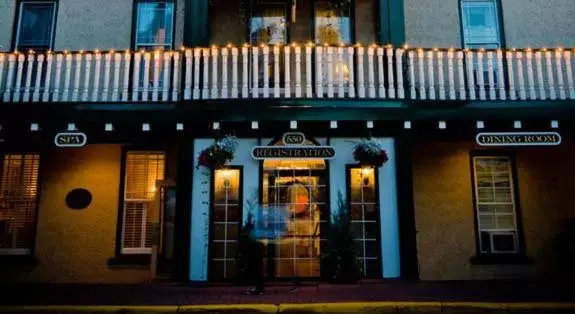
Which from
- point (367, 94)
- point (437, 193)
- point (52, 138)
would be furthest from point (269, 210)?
point (52, 138)

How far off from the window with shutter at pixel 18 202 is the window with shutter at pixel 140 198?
222cm

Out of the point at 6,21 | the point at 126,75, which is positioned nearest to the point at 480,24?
the point at 126,75

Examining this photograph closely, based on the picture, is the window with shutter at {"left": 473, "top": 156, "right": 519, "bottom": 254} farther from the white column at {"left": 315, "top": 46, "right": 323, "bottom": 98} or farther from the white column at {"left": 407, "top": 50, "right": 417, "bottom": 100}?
the white column at {"left": 315, "top": 46, "right": 323, "bottom": 98}

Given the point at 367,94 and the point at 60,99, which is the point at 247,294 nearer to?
the point at 367,94

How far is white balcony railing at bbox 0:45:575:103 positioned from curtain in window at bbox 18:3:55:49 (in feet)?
5.18

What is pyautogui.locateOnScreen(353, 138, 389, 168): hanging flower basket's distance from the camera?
A: 9.84 metres

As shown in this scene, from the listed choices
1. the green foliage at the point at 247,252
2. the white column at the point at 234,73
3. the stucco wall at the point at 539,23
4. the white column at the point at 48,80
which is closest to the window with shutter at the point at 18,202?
the white column at the point at 48,80

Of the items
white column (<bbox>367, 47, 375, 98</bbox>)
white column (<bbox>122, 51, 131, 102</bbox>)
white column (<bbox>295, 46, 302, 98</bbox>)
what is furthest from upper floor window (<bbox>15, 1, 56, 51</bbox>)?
white column (<bbox>367, 47, 375, 98</bbox>)

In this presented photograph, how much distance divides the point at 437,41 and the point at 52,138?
912 cm

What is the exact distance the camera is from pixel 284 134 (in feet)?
34.2

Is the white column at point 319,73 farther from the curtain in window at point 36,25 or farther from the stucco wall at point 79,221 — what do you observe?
the curtain in window at point 36,25

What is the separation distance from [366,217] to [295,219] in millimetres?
1550

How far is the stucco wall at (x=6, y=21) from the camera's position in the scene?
11734mm

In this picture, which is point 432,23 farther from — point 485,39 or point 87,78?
point 87,78
